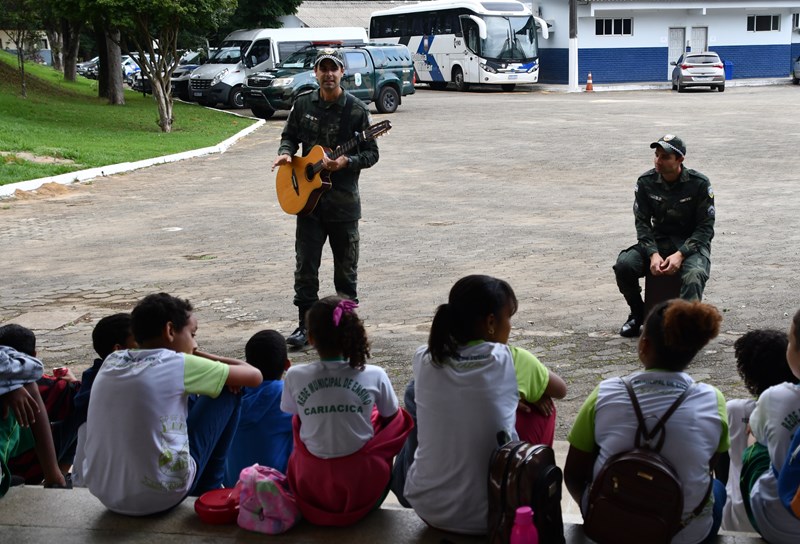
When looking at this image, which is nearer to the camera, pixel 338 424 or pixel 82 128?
pixel 338 424

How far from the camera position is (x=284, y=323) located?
7840mm

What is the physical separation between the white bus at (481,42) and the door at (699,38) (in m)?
10.0

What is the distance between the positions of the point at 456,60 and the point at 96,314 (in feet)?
108

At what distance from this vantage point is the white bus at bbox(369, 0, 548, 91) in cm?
3847

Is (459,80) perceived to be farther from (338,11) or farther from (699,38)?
(338,11)

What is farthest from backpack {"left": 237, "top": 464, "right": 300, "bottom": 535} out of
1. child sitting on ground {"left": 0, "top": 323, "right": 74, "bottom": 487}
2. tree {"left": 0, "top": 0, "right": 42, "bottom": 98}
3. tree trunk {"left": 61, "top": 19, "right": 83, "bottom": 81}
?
tree trunk {"left": 61, "top": 19, "right": 83, "bottom": 81}

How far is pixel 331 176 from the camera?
7137 mm

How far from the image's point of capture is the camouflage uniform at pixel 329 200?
23.4ft

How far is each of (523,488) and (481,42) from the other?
35951 millimetres

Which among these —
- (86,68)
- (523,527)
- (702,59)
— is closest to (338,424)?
(523,527)

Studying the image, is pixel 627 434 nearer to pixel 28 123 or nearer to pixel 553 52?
pixel 28 123

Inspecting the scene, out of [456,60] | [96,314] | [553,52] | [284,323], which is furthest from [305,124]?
[553,52]

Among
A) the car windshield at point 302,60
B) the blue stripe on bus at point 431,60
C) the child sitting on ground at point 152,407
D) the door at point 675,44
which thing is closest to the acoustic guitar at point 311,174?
the child sitting on ground at point 152,407

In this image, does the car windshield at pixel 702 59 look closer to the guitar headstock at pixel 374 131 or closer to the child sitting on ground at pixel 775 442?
the guitar headstock at pixel 374 131
